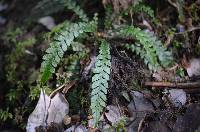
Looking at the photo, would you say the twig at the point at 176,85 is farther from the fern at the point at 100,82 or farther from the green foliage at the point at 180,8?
the green foliage at the point at 180,8

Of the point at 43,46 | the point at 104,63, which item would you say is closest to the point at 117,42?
the point at 104,63

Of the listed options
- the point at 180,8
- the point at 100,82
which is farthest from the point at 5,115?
the point at 180,8

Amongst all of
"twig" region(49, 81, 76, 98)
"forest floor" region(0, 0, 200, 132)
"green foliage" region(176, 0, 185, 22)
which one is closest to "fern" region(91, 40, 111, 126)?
"forest floor" region(0, 0, 200, 132)

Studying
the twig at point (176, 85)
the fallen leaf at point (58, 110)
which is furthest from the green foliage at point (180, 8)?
the fallen leaf at point (58, 110)

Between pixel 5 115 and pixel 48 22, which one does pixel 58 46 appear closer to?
pixel 5 115

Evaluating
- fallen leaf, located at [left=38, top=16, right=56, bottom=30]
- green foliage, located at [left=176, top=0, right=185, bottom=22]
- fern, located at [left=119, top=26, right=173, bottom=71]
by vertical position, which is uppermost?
fallen leaf, located at [left=38, top=16, right=56, bottom=30]

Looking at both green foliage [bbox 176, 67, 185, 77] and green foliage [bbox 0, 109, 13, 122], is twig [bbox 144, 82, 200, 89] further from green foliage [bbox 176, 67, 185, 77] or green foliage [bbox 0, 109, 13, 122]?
green foliage [bbox 0, 109, 13, 122]

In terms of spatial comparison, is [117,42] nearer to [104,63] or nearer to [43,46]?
[104,63]
